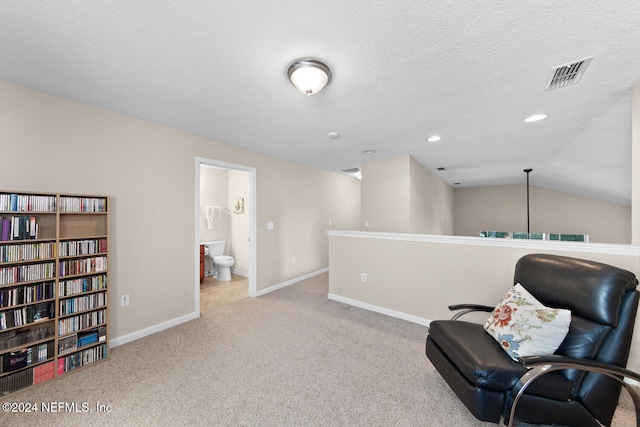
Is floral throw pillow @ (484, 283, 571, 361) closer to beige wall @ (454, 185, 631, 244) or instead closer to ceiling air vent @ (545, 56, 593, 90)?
ceiling air vent @ (545, 56, 593, 90)

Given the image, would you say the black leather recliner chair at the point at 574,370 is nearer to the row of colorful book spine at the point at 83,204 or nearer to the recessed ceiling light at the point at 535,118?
the recessed ceiling light at the point at 535,118

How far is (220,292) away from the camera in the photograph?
3965 millimetres

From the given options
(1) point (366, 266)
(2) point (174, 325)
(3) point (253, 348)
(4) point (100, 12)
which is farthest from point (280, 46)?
(2) point (174, 325)

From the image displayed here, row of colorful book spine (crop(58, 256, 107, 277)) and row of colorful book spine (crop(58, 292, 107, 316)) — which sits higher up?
row of colorful book spine (crop(58, 256, 107, 277))

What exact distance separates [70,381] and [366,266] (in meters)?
3.11

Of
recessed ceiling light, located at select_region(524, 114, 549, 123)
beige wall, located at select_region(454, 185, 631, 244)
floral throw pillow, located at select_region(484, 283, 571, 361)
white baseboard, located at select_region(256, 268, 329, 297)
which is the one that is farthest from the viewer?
beige wall, located at select_region(454, 185, 631, 244)

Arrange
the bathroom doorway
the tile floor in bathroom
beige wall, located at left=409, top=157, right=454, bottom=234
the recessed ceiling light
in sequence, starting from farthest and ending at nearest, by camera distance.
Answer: the bathroom doorway, beige wall, located at left=409, top=157, right=454, bottom=234, the tile floor in bathroom, the recessed ceiling light

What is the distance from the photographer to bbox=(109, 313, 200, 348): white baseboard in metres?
2.35

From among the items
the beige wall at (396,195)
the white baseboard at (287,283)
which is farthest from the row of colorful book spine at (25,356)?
the beige wall at (396,195)

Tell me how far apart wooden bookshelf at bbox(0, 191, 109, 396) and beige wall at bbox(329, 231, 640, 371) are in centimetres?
276

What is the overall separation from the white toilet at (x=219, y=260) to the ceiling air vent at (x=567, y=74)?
4962 millimetres

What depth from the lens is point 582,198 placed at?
5.86 m

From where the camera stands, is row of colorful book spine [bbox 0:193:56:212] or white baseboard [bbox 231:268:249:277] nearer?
row of colorful book spine [bbox 0:193:56:212]

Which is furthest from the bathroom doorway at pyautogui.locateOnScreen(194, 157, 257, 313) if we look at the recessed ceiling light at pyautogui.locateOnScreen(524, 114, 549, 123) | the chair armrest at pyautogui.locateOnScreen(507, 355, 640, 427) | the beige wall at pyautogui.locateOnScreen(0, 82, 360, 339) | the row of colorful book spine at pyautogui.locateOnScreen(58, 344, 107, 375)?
the recessed ceiling light at pyautogui.locateOnScreen(524, 114, 549, 123)
